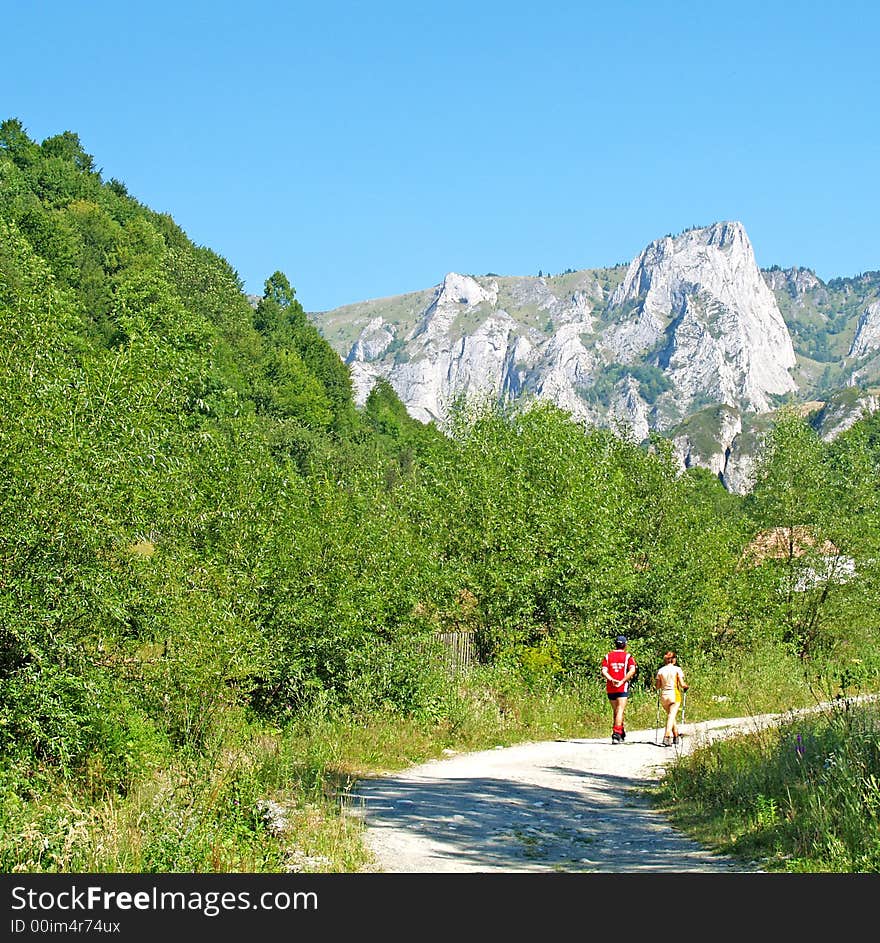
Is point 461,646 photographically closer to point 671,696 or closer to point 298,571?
point 298,571

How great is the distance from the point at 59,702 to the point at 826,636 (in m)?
29.6

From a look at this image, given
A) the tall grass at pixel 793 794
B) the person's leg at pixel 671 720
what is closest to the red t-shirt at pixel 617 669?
the person's leg at pixel 671 720

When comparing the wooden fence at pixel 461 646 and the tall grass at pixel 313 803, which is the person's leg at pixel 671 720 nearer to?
the tall grass at pixel 313 803

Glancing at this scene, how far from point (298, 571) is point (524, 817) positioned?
10049mm

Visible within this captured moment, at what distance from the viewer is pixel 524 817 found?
10.9 m

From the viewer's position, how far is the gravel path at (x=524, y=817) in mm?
8578

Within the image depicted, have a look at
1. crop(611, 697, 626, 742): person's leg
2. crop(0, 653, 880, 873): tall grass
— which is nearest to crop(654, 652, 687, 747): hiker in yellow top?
crop(611, 697, 626, 742): person's leg

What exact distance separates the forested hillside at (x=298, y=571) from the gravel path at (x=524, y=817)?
56.7 inches

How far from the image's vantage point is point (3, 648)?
1296cm

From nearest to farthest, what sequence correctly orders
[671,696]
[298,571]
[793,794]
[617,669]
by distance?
[793,794]
[671,696]
[617,669]
[298,571]

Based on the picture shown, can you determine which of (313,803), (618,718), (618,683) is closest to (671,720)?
(618,718)

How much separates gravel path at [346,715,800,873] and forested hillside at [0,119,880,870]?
56.7 inches
